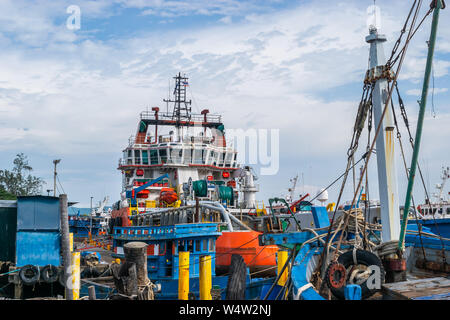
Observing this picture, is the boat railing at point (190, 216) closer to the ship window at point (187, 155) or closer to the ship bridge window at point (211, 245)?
the ship bridge window at point (211, 245)

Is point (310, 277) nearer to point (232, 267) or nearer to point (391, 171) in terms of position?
point (232, 267)

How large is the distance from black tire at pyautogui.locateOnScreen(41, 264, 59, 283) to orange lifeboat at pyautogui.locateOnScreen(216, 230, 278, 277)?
6.33m

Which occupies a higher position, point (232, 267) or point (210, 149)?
point (210, 149)

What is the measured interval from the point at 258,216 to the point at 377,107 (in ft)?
65.5

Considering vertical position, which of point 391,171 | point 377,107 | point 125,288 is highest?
point 377,107

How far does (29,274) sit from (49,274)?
0.77 m

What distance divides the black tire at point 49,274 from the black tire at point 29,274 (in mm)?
203

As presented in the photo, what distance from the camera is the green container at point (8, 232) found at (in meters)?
20.0

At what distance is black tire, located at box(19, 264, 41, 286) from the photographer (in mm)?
17344

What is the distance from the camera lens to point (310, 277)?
36.7ft

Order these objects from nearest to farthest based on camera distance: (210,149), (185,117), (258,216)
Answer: (258,216) < (210,149) < (185,117)

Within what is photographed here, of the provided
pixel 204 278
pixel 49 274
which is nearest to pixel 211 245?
pixel 204 278
